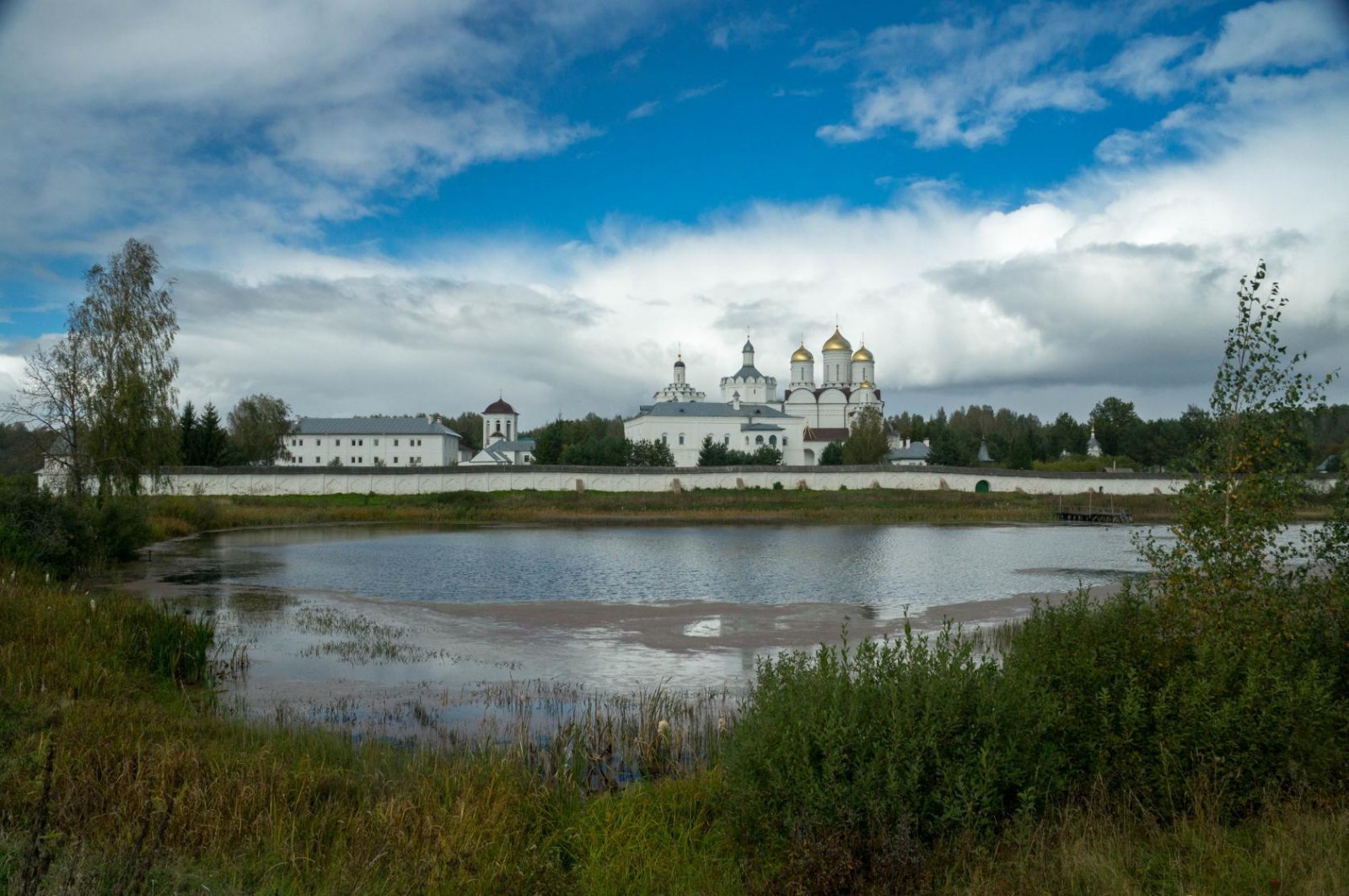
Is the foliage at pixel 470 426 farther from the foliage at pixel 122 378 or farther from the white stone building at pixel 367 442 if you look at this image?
the foliage at pixel 122 378

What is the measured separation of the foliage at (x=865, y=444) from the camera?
6556cm

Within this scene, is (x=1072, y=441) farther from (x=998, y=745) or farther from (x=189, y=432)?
(x=998, y=745)

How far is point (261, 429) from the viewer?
7788cm

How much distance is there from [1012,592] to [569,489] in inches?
1423

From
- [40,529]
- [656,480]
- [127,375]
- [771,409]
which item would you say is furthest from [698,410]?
[40,529]

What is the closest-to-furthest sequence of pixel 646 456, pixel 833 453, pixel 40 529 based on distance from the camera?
pixel 40 529 → pixel 646 456 → pixel 833 453

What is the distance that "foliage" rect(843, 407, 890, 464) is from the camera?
65.6 meters

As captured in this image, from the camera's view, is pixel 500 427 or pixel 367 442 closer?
pixel 367 442

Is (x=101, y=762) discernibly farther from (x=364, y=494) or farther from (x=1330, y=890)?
(x=364, y=494)

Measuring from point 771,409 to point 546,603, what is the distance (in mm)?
71764

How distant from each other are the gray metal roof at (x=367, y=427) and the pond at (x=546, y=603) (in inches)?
2097

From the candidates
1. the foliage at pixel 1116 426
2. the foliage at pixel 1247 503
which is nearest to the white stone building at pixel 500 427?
the foliage at pixel 1116 426

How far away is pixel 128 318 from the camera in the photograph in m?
25.3

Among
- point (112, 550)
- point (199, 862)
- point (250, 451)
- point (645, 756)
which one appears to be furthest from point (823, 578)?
point (250, 451)
